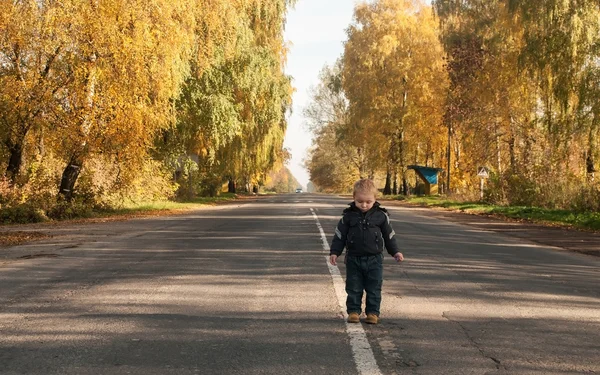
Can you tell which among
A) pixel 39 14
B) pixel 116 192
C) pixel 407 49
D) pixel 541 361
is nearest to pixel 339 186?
pixel 407 49

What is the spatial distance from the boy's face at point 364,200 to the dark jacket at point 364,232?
0.06 meters

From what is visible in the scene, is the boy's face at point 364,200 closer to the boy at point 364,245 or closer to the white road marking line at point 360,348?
the boy at point 364,245

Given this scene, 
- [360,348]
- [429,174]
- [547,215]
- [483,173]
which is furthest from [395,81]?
[360,348]

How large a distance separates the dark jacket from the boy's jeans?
75mm

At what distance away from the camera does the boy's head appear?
20.7 feet

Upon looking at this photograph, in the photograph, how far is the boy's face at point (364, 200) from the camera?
6.32m

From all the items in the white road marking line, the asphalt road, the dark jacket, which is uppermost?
the dark jacket

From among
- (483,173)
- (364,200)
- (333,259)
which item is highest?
(483,173)

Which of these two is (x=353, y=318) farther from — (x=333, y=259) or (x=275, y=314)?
(x=275, y=314)

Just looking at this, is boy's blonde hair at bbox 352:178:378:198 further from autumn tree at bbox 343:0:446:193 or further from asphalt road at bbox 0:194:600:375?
autumn tree at bbox 343:0:446:193

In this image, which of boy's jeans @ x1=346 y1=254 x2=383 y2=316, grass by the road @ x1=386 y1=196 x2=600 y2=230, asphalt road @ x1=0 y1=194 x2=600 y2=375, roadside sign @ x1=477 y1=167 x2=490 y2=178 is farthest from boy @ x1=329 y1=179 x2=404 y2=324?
roadside sign @ x1=477 y1=167 x2=490 y2=178

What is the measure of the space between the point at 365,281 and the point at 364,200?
2.56 feet

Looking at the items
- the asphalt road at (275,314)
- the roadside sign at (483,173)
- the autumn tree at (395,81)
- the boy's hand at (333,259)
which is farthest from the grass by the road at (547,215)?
the boy's hand at (333,259)

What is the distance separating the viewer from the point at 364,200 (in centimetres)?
636
